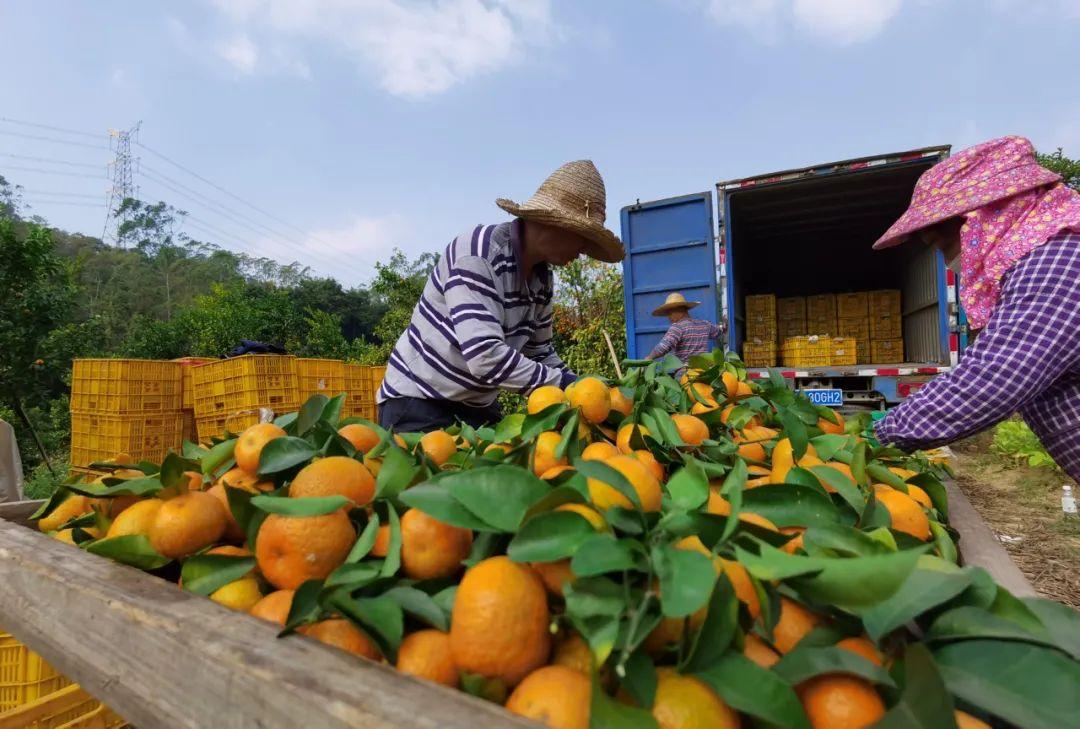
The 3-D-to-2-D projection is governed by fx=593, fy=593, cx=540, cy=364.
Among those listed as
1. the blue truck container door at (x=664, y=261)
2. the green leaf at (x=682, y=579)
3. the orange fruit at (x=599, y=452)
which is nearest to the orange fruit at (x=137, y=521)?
the orange fruit at (x=599, y=452)

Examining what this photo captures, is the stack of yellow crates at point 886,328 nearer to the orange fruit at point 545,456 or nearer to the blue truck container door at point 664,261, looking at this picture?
the blue truck container door at point 664,261

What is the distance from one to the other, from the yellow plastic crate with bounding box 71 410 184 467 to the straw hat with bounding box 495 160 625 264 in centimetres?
483

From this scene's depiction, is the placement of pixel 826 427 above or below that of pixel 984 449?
above

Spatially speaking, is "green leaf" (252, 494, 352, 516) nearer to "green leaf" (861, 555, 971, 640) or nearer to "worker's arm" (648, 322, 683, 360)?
"green leaf" (861, 555, 971, 640)

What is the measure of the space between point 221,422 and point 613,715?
5661 millimetres

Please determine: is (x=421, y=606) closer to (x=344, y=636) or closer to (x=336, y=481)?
(x=344, y=636)

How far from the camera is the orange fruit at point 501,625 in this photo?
2.07ft

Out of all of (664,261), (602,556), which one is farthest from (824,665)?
(664,261)

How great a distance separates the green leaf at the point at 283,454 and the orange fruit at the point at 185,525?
0.10m

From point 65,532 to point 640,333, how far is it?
6.87 metres

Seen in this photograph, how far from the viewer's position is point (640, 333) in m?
7.62

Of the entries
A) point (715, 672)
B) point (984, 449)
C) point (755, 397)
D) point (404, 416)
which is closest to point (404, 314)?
point (984, 449)

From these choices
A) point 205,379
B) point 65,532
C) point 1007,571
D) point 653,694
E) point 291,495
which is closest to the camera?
point 653,694

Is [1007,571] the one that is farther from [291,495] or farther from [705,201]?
[705,201]
